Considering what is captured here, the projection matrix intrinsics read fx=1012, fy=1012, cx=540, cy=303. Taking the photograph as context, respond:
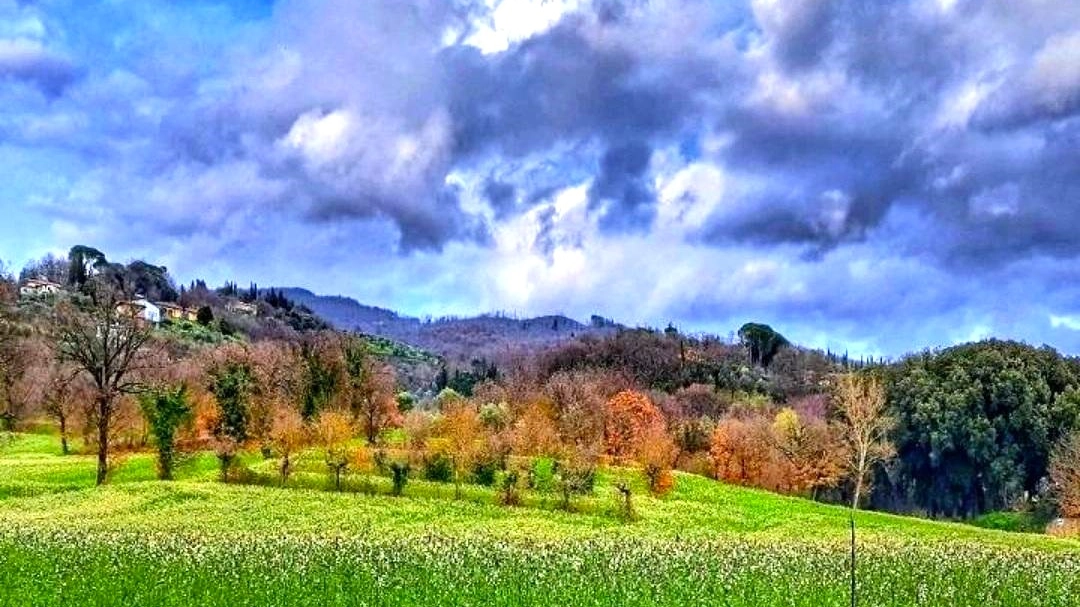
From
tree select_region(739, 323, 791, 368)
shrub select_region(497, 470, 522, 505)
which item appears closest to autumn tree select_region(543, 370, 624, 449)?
shrub select_region(497, 470, 522, 505)

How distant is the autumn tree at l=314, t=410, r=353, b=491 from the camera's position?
185 feet

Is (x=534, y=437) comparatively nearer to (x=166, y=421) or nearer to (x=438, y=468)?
(x=438, y=468)

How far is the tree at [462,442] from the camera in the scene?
59.8 meters

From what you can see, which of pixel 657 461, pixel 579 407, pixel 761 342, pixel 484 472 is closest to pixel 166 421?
pixel 484 472

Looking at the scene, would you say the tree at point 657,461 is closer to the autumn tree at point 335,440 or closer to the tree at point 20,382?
the autumn tree at point 335,440

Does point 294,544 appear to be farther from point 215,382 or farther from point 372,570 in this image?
point 215,382

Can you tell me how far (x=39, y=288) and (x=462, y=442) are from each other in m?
138

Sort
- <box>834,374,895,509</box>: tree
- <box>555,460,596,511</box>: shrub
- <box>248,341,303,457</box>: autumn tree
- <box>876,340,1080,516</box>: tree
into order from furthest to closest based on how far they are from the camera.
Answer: <box>876,340,1080,516</box>: tree → <box>834,374,895,509</box>: tree → <box>248,341,303,457</box>: autumn tree → <box>555,460,596,511</box>: shrub

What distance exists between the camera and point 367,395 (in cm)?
7956

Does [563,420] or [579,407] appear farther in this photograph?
[579,407]

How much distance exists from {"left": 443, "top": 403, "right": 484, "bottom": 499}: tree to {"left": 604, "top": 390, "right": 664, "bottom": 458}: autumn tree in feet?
67.9

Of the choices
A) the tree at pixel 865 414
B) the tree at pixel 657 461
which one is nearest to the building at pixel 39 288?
the tree at pixel 657 461

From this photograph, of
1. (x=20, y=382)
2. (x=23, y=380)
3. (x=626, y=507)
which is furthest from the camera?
(x=23, y=380)

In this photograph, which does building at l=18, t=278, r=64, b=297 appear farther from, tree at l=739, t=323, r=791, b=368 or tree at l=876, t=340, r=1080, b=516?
tree at l=876, t=340, r=1080, b=516
